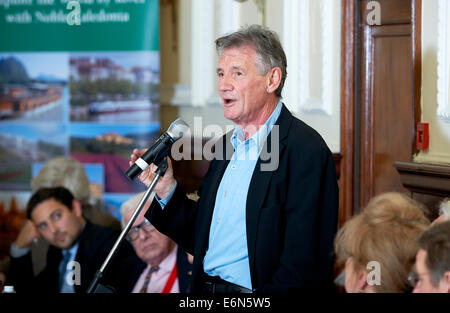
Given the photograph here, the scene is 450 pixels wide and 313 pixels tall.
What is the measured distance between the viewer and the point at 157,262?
3516 mm

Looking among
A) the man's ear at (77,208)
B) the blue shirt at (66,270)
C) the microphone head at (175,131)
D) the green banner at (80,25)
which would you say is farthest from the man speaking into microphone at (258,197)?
the green banner at (80,25)

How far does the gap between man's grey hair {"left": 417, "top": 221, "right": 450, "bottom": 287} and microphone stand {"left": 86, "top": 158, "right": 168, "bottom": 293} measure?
0.90 m

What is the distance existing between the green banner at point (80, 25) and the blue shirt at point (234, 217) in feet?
9.00

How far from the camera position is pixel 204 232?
2312mm

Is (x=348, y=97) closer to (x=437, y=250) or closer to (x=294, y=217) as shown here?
(x=294, y=217)

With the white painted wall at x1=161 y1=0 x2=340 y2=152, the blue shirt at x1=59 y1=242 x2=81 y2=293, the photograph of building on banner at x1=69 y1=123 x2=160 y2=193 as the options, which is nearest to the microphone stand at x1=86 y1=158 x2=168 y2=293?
the blue shirt at x1=59 y1=242 x2=81 y2=293

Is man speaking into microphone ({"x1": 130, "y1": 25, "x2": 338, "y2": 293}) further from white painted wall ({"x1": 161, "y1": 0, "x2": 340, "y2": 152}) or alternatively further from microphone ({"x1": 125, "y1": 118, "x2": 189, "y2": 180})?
white painted wall ({"x1": 161, "y1": 0, "x2": 340, "y2": 152})

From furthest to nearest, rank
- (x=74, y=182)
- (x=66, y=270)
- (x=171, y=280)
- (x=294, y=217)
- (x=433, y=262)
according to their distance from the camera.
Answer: (x=74, y=182) < (x=66, y=270) < (x=171, y=280) < (x=294, y=217) < (x=433, y=262)

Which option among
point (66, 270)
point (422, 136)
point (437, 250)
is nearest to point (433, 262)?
point (437, 250)

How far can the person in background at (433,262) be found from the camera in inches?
65.9

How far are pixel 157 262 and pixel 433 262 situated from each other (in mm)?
2047

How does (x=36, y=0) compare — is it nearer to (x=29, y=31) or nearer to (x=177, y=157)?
(x=29, y=31)

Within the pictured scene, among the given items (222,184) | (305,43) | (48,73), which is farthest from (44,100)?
(222,184)

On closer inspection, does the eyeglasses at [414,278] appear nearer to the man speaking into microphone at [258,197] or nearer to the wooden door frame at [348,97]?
the man speaking into microphone at [258,197]
